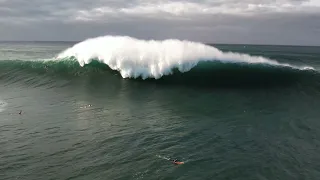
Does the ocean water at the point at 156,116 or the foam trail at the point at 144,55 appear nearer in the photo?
the ocean water at the point at 156,116

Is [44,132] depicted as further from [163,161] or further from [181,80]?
[181,80]

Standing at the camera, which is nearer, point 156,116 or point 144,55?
point 156,116

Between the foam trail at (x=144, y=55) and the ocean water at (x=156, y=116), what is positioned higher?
the foam trail at (x=144, y=55)

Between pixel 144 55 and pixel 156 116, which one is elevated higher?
pixel 144 55

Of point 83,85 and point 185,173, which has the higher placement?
point 83,85

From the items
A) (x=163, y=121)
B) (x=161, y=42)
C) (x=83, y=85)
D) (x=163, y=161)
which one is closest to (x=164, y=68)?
(x=161, y=42)
